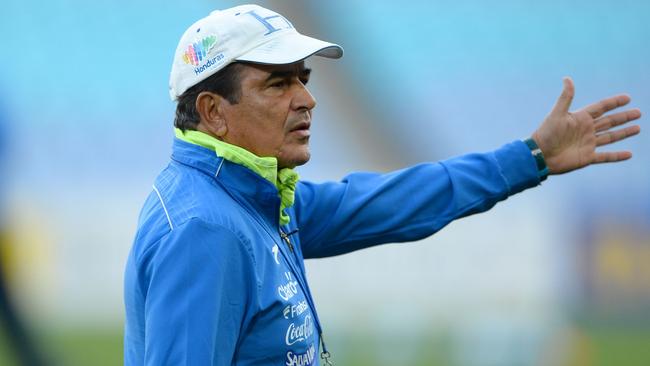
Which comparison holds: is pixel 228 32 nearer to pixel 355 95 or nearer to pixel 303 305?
pixel 303 305

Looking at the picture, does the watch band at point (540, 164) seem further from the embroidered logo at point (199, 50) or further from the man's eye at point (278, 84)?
the embroidered logo at point (199, 50)

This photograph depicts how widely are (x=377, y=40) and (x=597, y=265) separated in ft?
4.75

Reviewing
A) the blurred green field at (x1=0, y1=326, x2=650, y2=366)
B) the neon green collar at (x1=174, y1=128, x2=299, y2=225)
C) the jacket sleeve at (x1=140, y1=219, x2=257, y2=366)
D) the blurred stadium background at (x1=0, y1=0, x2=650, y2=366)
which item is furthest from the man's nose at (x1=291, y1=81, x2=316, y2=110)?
the blurred green field at (x1=0, y1=326, x2=650, y2=366)

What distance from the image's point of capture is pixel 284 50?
193 cm

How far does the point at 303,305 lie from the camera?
1.90 metres

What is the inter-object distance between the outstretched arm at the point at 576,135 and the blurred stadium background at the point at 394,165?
2161 millimetres

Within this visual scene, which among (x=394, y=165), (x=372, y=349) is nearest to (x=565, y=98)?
(x=394, y=165)

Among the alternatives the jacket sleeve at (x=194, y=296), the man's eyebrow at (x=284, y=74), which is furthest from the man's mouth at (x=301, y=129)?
the jacket sleeve at (x=194, y=296)

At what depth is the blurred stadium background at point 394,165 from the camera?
4.46 meters

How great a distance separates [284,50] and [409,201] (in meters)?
0.61

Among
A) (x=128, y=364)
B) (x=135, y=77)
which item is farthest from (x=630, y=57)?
(x=128, y=364)

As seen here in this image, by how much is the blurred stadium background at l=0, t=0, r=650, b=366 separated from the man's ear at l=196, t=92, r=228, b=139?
100 inches

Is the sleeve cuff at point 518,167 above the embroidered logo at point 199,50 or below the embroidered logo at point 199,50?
below

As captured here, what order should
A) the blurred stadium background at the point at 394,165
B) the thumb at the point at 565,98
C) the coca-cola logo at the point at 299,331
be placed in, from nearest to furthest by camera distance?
the coca-cola logo at the point at 299,331, the thumb at the point at 565,98, the blurred stadium background at the point at 394,165
